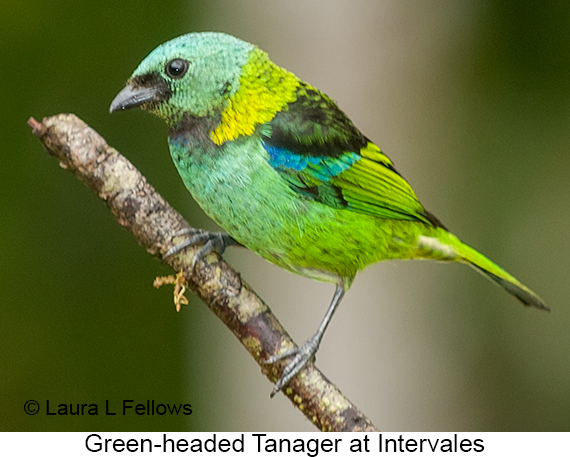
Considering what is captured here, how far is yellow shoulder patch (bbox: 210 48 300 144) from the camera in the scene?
1.66 m

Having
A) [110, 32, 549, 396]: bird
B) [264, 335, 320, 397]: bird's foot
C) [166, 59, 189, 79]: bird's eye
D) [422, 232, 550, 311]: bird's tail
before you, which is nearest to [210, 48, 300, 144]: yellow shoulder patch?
[110, 32, 549, 396]: bird

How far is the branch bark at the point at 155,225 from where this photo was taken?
5.18ft

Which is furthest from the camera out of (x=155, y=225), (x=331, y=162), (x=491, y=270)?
(x=491, y=270)

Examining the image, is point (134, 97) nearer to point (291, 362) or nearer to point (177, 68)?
point (177, 68)

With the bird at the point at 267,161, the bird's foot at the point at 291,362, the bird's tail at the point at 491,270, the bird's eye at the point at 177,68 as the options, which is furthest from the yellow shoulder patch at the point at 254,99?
the bird's tail at the point at 491,270

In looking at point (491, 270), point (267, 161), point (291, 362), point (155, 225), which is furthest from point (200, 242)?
point (491, 270)

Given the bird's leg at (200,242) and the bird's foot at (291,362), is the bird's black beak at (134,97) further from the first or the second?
the bird's foot at (291,362)

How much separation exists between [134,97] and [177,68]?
12 centimetres

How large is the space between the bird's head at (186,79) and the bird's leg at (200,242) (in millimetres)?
275

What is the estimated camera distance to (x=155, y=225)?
1591 millimetres

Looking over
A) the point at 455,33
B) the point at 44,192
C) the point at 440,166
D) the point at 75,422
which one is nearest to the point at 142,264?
the point at 44,192

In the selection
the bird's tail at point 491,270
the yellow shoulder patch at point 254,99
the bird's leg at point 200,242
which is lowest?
the bird's tail at point 491,270

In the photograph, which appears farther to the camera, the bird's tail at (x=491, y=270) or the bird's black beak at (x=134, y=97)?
the bird's tail at (x=491, y=270)
